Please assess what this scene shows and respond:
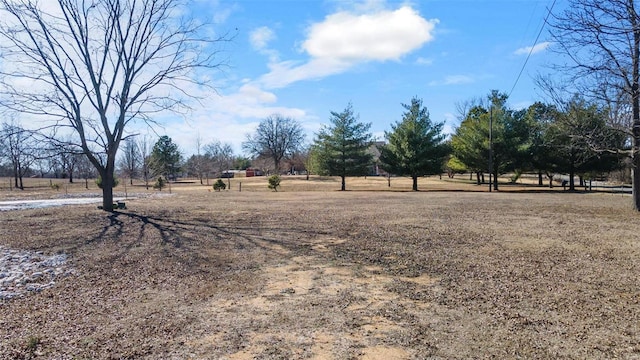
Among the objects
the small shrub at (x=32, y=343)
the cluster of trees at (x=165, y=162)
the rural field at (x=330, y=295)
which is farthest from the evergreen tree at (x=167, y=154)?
the small shrub at (x=32, y=343)

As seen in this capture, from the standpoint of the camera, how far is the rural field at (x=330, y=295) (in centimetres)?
363

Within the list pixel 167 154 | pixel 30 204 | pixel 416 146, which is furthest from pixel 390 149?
pixel 167 154

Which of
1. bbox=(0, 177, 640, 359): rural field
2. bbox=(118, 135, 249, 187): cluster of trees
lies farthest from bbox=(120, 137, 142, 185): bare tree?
bbox=(0, 177, 640, 359): rural field

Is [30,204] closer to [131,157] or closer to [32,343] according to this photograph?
[32,343]

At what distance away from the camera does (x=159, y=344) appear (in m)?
3.68

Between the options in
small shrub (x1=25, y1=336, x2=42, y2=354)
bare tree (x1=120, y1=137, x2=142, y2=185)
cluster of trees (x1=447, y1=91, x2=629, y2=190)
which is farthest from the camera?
bare tree (x1=120, y1=137, x2=142, y2=185)

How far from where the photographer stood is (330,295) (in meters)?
5.14

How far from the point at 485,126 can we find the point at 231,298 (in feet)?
110

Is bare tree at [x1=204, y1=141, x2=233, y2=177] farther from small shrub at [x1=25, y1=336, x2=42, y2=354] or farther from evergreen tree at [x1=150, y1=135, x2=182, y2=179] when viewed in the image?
small shrub at [x1=25, y1=336, x2=42, y2=354]

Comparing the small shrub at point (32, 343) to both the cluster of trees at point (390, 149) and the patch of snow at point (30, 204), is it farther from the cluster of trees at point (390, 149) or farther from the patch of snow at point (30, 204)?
the cluster of trees at point (390, 149)

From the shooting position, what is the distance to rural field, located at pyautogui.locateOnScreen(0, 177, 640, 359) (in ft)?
11.9

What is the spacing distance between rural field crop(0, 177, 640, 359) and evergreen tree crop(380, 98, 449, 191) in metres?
24.7

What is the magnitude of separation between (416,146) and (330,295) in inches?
1224

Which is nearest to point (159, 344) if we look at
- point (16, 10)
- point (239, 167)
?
point (16, 10)
